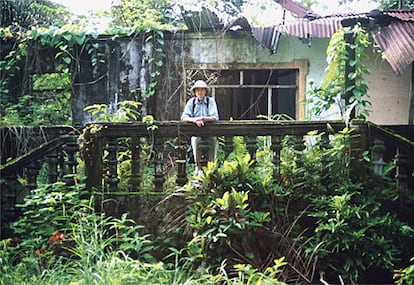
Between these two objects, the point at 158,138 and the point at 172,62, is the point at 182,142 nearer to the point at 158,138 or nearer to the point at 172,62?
the point at 158,138

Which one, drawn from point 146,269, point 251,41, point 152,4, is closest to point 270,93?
point 251,41

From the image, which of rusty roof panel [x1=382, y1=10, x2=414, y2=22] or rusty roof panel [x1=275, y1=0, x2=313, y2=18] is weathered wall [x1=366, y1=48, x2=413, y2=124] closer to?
rusty roof panel [x1=382, y1=10, x2=414, y2=22]

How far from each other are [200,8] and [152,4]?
328cm

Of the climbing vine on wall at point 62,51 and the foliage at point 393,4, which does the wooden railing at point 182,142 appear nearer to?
the climbing vine on wall at point 62,51

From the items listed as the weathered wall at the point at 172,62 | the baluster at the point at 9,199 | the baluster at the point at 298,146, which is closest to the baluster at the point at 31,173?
the baluster at the point at 9,199

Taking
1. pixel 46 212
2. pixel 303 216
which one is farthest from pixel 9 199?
pixel 303 216

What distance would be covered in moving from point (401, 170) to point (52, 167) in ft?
12.9

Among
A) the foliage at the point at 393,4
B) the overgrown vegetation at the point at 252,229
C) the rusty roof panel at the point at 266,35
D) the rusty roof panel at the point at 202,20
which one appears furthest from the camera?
the foliage at the point at 393,4

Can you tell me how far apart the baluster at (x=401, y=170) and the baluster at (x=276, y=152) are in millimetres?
1285

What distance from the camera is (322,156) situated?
15.4ft

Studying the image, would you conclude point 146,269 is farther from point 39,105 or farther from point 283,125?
point 39,105

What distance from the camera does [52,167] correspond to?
16.5ft

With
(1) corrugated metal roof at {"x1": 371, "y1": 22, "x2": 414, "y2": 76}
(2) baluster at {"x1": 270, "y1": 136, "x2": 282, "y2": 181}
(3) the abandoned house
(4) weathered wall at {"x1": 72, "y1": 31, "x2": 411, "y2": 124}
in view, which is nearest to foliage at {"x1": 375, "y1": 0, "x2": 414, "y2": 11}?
(3) the abandoned house

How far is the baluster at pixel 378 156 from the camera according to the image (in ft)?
15.5
